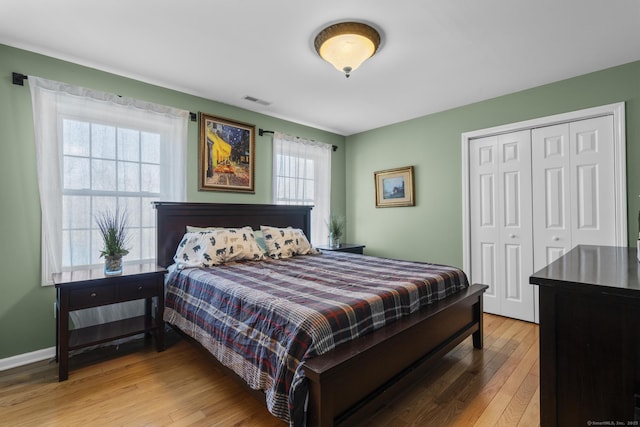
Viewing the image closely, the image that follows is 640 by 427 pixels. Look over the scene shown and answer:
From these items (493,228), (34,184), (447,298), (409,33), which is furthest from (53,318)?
(493,228)

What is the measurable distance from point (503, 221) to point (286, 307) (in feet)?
9.66

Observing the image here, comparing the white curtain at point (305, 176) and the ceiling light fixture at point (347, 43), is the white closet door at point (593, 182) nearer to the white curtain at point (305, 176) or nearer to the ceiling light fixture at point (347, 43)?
the ceiling light fixture at point (347, 43)

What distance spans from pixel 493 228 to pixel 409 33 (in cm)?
241

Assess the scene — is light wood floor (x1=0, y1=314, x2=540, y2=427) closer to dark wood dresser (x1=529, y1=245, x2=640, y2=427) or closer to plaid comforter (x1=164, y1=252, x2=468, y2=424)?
plaid comforter (x1=164, y1=252, x2=468, y2=424)

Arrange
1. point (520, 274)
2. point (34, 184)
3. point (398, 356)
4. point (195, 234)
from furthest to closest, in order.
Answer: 1. point (520, 274)
2. point (195, 234)
3. point (34, 184)
4. point (398, 356)

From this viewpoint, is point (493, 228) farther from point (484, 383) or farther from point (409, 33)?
point (409, 33)

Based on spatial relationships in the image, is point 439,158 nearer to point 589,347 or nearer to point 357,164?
point 357,164

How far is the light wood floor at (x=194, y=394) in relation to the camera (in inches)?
69.2

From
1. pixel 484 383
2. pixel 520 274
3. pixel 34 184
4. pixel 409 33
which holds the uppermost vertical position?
pixel 409 33

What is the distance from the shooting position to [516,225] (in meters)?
3.41

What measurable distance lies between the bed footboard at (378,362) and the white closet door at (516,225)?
4.55 feet

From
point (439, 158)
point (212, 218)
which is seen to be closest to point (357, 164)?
point (439, 158)

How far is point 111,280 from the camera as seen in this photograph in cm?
237

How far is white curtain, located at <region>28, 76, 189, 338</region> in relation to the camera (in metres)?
2.47
